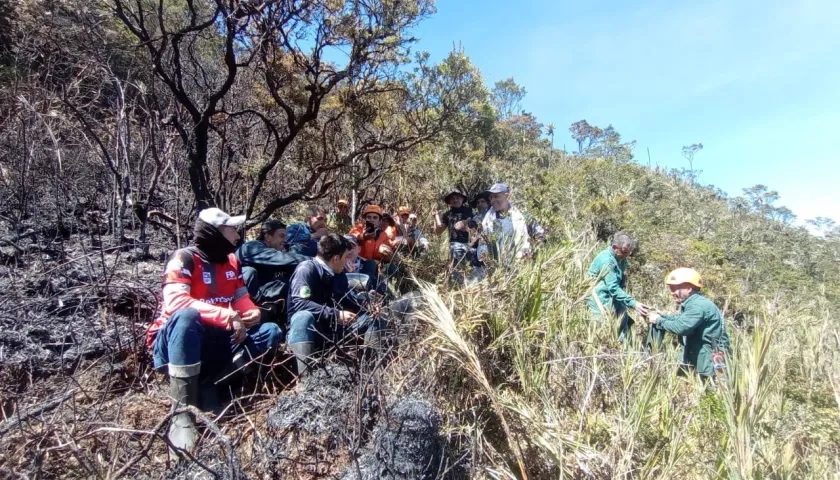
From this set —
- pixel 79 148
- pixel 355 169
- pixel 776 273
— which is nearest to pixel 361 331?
pixel 355 169

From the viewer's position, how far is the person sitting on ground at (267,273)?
3.59m

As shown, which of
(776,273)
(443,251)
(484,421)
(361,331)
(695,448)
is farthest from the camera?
(776,273)

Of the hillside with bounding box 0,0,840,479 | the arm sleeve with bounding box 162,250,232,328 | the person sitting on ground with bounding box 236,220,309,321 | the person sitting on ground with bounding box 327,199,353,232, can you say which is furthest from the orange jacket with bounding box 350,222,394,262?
the arm sleeve with bounding box 162,250,232,328

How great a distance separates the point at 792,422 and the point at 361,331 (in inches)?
88.1

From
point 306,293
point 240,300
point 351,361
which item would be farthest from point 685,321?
point 240,300

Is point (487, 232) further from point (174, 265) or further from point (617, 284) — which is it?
point (174, 265)

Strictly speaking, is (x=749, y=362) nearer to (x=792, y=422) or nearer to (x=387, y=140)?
(x=792, y=422)

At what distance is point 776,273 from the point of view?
32.3 feet

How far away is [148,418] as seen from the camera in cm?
254

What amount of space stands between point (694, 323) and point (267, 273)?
3396mm

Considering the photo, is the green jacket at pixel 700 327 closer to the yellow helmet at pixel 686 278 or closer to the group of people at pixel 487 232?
the yellow helmet at pixel 686 278

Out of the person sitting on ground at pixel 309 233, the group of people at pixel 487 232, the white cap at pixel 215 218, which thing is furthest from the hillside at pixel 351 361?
the white cap at pixel 215 218

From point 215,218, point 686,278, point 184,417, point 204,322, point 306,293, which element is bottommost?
point 184,417

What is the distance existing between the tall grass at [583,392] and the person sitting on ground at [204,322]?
4.05 ft
